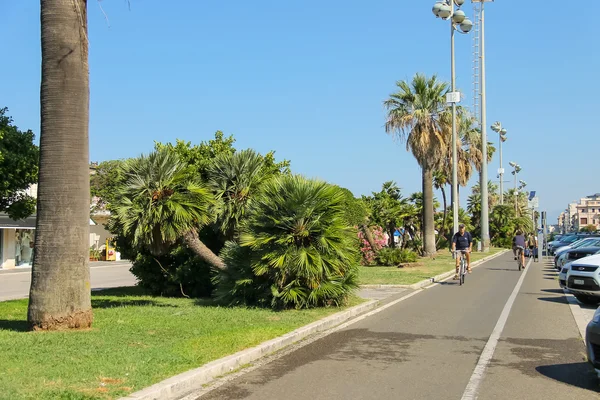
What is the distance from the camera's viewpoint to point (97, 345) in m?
8.24

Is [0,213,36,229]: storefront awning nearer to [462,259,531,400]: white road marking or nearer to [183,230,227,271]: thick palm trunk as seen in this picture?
[183,230,227,271]: thick palm trunk

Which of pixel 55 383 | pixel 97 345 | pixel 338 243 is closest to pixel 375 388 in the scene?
pixel 55 383

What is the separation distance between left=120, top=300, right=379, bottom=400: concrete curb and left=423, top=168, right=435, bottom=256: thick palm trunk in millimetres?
24189

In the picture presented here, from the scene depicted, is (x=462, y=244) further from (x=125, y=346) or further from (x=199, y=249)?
(x=125, y=346)

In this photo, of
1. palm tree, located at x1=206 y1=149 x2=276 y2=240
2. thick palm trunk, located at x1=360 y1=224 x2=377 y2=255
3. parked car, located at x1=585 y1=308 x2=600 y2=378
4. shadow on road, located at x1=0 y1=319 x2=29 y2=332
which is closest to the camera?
parked car, located at x1=585 y1=308 x2=600 y2=378

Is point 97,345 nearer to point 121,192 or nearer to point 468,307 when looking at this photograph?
point 121,192

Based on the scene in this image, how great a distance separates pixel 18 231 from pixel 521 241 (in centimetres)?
3236

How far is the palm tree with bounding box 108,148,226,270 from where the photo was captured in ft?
41.3

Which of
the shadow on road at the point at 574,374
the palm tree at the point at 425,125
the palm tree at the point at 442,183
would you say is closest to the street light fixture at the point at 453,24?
the palm tree at the point at 425,125

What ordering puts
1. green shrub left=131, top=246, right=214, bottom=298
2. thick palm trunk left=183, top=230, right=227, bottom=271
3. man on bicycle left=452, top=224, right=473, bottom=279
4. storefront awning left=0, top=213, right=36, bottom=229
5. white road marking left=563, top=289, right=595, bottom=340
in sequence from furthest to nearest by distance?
storefront awning left=0, top=213, right=36, bottom=229 < man on bicycle left=452, top=224, right=473, bottom=279 < green shrub left=131, top=246, right=214, bottom=298 < thick palm trunk left=183, top=230, right=227, bottom=271 < white road marking left=563, top=289, right=595, bottom=340

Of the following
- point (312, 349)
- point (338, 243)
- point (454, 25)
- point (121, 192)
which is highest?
point (454, 25)

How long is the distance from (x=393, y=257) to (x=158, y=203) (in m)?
18.6

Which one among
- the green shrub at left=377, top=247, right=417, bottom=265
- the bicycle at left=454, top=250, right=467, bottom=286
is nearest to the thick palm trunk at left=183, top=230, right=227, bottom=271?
the bicycle at left=454, top=250, right=467, bottom=286

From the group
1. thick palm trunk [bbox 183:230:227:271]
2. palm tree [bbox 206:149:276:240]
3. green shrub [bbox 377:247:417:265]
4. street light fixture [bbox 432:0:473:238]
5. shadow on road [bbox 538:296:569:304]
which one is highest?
street light fixture [bbox 432:0:473:238]
